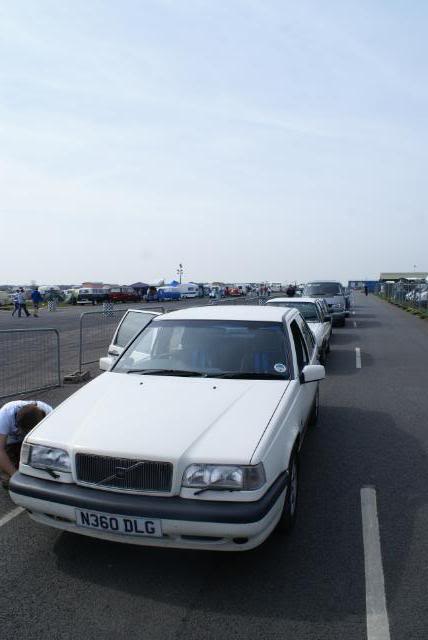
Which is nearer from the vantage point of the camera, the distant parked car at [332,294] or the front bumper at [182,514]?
the front bumper at [182,514]

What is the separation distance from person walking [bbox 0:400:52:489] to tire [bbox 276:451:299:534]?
2.08 metres

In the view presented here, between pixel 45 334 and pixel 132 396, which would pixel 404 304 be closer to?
pixel 45 334

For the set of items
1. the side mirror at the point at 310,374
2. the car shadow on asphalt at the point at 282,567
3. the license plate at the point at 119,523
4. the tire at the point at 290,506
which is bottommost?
the car shadow on asphalt at the point at 282,567

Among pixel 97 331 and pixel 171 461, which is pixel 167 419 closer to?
pixel 171 461

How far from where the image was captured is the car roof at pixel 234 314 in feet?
17.3

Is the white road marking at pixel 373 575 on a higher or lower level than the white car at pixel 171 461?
lower

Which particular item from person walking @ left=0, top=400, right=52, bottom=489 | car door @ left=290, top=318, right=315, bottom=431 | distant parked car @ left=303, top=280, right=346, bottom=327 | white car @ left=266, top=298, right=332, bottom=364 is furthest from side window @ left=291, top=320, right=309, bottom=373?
distant parked car @ left=303, top=280, right=346, bottom=327

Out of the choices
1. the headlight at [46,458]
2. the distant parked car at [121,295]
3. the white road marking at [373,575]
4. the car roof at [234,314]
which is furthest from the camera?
the distant parked car at [121,295]

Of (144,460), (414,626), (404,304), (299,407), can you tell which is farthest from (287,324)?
(404,304)

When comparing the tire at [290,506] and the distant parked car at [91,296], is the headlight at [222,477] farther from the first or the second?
the distant parked car at [91,296]

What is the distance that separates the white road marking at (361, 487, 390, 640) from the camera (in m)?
2.85

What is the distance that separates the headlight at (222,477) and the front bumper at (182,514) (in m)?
0.09

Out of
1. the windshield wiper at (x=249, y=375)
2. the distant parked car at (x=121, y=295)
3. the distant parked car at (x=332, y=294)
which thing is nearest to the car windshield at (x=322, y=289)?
the distant parked car at (x=332, y=294)

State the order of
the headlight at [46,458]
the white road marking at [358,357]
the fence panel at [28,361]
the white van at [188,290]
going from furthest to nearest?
1. the white van at [188,290]
2. the white road marking at [358,357]
3. the fence panel at [28,361]
4. the headlight at [46,458]
